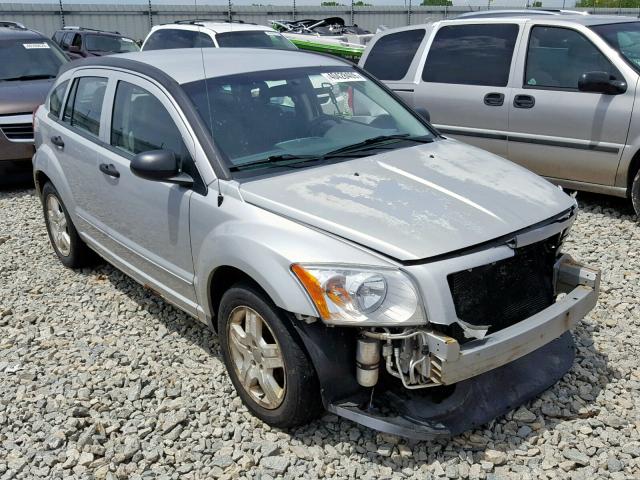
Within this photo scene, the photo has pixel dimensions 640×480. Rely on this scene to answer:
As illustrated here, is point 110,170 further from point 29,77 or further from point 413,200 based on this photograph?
point 29,77

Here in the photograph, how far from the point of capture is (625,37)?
620 centimetres

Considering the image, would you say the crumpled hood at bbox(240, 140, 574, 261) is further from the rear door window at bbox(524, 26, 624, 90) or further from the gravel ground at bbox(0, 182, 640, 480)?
the rear door window at bbox(524, 26, 624, 90)

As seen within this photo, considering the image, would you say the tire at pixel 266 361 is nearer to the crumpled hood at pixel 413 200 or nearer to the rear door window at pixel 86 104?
the crumpled hood at pixel 413 200

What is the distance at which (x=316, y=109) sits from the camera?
13.2ft

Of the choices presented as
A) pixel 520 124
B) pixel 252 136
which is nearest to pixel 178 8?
pixel 520 124

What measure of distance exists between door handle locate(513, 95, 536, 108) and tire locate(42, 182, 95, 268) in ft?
14.0

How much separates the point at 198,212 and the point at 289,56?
1.50 metres

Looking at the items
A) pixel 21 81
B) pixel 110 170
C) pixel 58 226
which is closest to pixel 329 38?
pixel 21 81

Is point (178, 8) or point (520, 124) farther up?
point (178, 8)

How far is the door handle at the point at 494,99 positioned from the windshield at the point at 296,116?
2559 millimetres

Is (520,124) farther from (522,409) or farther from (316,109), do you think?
(522,409)

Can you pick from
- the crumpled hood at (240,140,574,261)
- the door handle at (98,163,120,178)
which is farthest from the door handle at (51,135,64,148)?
the crumpled hood at (240,140,574,261)

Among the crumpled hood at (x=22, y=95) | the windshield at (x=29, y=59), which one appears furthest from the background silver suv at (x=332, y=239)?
the windshield at (x=29, y=59)

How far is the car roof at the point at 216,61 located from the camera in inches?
157
